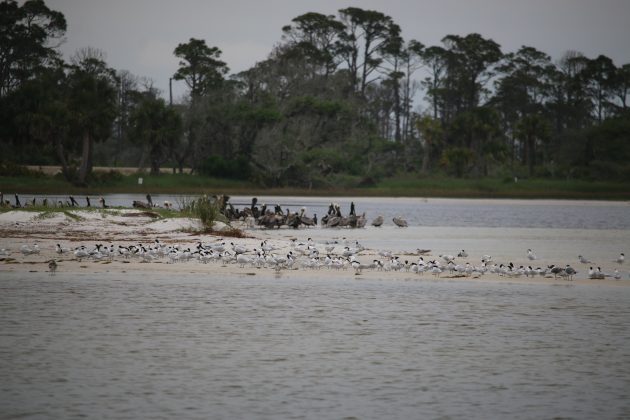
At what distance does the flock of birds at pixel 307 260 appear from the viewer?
2145cm

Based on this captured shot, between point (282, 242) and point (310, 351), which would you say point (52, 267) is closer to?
point (282, 242)

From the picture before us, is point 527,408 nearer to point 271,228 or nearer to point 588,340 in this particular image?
point 588,340

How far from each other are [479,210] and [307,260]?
3891 centimetres

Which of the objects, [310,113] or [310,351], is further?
[310,113]

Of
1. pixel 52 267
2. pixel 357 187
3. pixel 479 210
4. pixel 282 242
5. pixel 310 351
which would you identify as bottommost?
pixel 310 351

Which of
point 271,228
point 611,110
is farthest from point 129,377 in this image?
point 611,110

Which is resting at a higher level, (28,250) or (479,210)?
(479,210)

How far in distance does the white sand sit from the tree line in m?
38.9

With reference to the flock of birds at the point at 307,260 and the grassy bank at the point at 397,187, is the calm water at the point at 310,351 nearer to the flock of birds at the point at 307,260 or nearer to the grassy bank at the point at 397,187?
the flock of birds at the point at 307,260

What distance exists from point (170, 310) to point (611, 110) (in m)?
104

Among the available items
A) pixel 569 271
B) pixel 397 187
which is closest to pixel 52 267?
pixel 569 271

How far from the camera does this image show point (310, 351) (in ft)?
42.9

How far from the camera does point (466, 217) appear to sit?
167ft

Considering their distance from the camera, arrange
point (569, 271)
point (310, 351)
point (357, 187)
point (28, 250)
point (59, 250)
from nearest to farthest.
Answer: point (310, 351), point (569, 271), point (28, 250), point (59, 250), point (357, 187)
